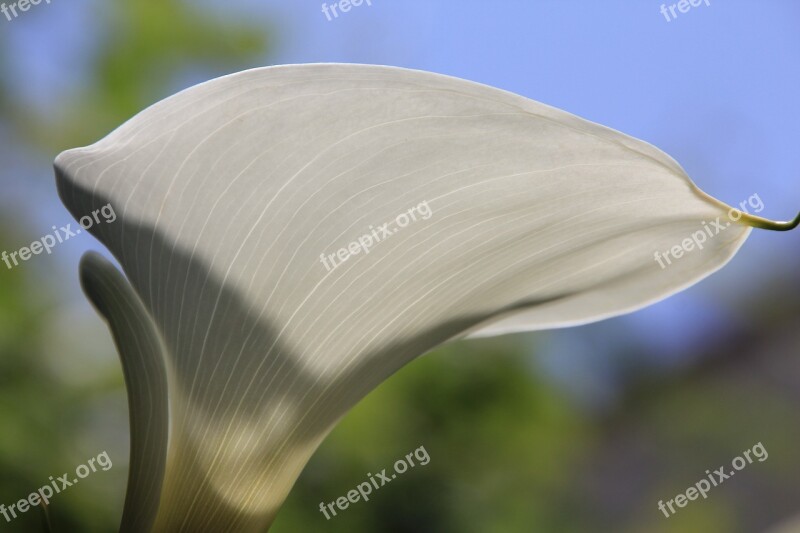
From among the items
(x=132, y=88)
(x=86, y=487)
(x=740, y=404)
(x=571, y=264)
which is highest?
(x=132, y=88)

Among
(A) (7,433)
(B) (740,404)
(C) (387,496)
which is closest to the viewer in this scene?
(A) (7,433)

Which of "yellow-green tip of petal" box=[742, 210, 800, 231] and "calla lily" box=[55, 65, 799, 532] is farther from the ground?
"calla lily" box=[55, 65, 799, 532]

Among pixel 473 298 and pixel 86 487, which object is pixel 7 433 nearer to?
pixel 86 487

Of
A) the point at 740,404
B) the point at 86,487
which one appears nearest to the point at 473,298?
the point at 86,487

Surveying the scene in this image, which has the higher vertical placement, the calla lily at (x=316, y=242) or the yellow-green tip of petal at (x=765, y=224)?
the calla lily at (x=316, y=242)

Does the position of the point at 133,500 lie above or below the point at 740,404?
above

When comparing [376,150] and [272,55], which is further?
[272,55]

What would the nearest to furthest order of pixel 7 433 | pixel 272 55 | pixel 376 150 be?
pixel 376 150, pixel 7 433, pixel 272 55
